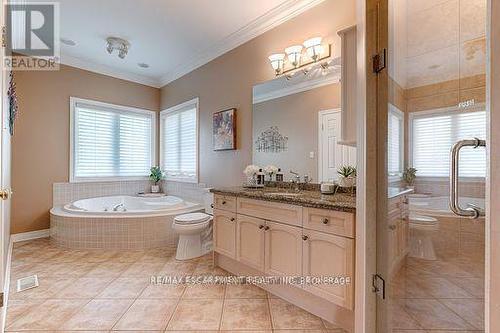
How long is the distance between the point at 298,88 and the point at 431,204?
1720mm

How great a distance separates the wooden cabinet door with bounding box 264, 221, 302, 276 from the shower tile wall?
194cm

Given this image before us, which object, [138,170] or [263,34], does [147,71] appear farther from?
[263,34]

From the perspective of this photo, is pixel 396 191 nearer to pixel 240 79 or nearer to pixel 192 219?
pixel 192 219

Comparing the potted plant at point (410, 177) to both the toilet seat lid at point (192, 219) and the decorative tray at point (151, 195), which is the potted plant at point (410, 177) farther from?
the decorative tray at point (151, 195)

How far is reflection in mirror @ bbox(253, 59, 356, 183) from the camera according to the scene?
89.0 inches

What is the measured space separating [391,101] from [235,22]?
7.43 feet

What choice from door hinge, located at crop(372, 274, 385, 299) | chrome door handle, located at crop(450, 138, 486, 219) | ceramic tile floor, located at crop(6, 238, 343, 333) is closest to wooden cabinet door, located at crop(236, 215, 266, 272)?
ceramic tile floor, located at crop(6, 238, 343, 333)

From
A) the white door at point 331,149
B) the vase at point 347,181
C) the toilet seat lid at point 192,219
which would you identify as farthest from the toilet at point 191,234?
the vase at point 347,181

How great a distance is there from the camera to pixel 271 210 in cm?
206

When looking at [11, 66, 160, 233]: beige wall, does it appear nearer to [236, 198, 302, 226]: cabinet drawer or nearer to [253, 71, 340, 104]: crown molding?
[253, 71, 340, 104]: crown molding

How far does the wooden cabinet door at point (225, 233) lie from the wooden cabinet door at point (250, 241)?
7 centimetres

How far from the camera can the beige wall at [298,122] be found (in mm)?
2371

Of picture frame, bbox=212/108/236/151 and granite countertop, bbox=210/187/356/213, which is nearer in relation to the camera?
granite countertop, bbox=210/187/356/213

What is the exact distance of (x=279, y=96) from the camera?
9.05ft
